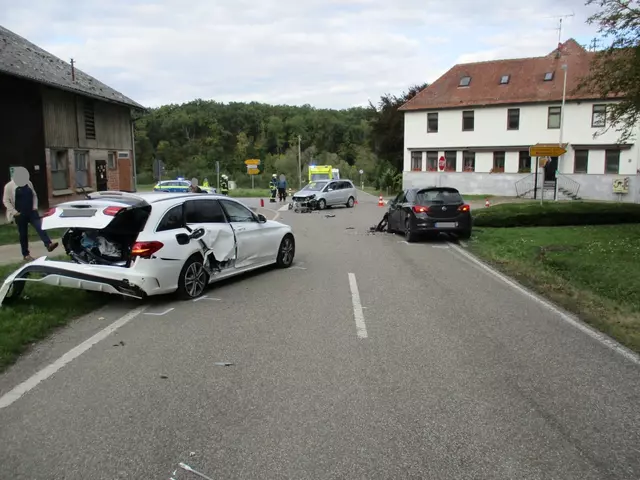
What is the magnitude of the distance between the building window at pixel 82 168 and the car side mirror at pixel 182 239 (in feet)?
67.8

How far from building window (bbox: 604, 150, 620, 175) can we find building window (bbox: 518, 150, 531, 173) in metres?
5.25

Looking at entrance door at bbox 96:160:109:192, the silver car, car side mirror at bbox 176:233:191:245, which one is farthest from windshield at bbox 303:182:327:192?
car side mirror at bbox 176:233:191:245

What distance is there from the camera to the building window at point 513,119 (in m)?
44.6

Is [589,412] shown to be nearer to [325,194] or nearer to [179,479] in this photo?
[179,479]

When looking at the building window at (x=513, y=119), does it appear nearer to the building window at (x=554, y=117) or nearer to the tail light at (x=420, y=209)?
the building window at (x=554, y=117)

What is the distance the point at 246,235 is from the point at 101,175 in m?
21.8

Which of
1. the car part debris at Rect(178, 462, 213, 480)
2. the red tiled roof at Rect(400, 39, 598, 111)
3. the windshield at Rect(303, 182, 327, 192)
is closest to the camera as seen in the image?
the car part debris at Rect(178, 462, 213, 480)

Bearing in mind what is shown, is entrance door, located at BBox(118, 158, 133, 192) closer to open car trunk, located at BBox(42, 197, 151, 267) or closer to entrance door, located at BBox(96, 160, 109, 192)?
entrance door, located at BBox(96, 160, 109, 192)

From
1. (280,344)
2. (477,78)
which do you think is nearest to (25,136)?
(280,344)

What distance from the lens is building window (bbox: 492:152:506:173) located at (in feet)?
149

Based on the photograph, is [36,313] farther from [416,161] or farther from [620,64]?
[416,161]

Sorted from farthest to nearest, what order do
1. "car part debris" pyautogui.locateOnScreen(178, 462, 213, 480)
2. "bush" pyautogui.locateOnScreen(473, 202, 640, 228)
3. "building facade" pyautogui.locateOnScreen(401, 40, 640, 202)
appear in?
"building facade" pyautogui.locateOnScreen(401, 40, 640, 202), "bush" pyautogui.locateOnScreen(473, 202, 640, 228), "car part debris" pyautogui.locateOnScreen(178, 462, 213, 480)

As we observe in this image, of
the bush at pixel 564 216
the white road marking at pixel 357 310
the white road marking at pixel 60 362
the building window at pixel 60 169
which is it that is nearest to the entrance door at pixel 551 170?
the bush at pixel 564 216

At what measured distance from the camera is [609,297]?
8977 millimetres
